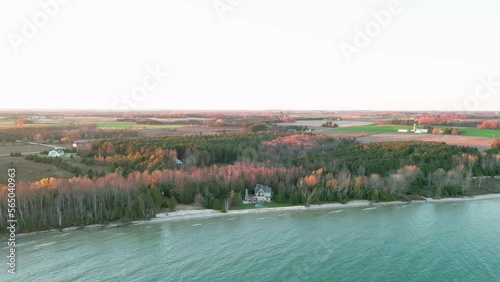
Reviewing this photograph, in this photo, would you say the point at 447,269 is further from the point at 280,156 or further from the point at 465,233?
the point at 280,156

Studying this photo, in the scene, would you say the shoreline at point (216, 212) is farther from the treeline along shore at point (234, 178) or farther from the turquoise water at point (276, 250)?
the turquoise water at point (276, 250)

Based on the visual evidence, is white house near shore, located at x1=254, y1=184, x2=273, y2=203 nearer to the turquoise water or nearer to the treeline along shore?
the treeline along shore

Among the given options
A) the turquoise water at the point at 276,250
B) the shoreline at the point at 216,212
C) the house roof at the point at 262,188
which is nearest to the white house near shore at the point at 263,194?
the house roof at the point at 262,188

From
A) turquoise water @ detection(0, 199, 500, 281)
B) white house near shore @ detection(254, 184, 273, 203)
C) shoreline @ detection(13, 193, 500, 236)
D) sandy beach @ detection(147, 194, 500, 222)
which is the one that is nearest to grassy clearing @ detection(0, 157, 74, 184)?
shoreline @ detection(13, 193, 500, 236)

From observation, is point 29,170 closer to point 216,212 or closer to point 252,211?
point 216,212

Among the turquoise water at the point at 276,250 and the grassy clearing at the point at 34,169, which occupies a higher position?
the grassy clearing at the point at 34,169

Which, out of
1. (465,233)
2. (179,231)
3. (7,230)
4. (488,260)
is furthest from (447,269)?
(7,230)
